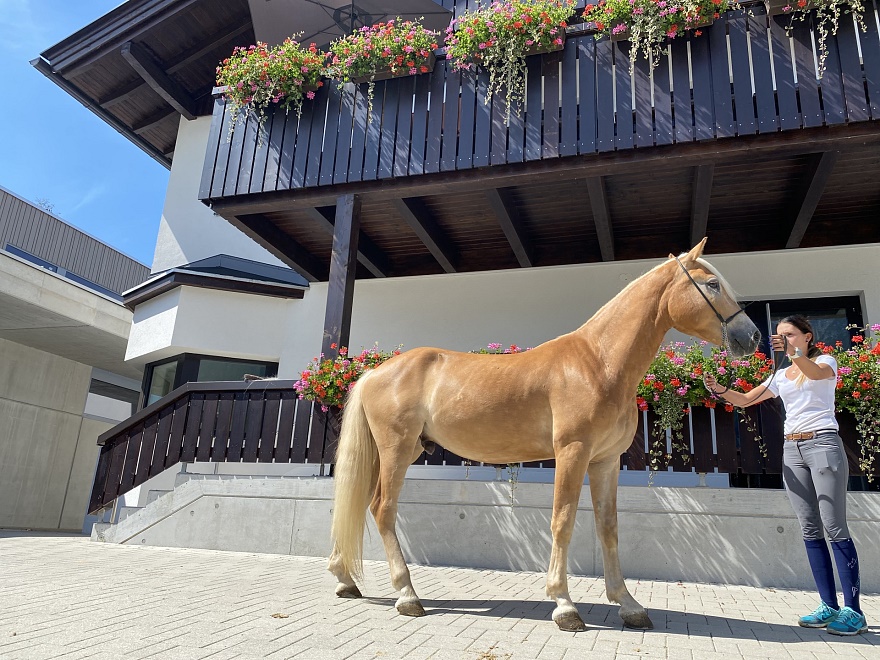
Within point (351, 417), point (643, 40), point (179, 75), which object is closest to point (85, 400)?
point (179, 75)

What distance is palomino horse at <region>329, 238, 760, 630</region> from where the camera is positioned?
3.78 m

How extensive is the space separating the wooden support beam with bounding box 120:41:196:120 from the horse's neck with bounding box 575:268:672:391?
11.7m

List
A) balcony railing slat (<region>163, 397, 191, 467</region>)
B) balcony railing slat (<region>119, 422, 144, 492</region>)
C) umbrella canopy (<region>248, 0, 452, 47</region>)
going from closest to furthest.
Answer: balcony railing slat (<region>163, 397, 191, 467</region>), balcony railing slat (<region>119, 422, 144, 492</region>), umbrella canopy (<region>248, 0, 452, 47</region>)

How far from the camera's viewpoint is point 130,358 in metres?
12.0

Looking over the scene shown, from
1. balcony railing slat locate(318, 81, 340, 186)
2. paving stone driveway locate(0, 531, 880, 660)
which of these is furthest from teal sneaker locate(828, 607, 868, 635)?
→ balcony railing slat locate(318, 81, 340, 186)

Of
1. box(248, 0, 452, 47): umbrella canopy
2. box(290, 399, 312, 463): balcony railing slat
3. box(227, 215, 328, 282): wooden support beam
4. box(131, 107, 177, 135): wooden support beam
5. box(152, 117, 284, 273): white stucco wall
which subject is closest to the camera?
box(290, 399, 312, 463): balcony railing slat

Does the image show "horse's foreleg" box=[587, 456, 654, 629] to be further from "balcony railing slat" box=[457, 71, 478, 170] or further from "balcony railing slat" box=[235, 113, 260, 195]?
"balcony railing slat" box=[235, 113, 260, 195]

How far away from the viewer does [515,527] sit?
6180mm

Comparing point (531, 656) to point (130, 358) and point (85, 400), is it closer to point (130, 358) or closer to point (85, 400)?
point (130, 358)

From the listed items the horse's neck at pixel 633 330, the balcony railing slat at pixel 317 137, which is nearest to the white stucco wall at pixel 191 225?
the balcony railing slat at pixel 317 137

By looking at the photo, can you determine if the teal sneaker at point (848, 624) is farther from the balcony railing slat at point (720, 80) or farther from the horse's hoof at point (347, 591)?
the balcony railing slat at point (720, 80)

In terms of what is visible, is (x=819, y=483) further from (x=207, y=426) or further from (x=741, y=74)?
(x=207, y=426)

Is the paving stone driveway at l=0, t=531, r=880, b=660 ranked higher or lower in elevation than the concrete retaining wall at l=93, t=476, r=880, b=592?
lower

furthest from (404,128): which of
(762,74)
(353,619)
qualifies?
(353,619)
